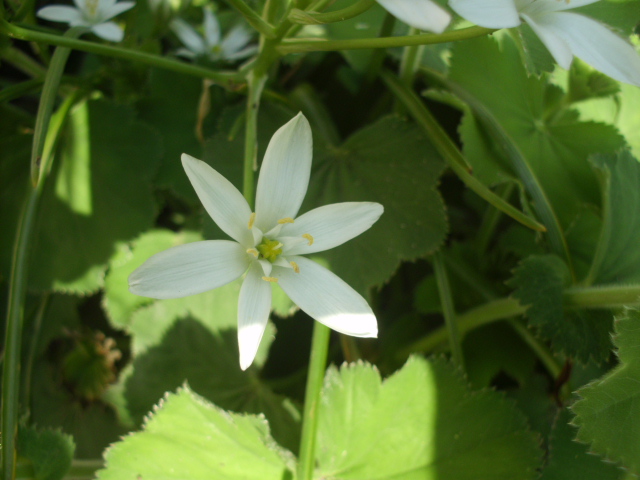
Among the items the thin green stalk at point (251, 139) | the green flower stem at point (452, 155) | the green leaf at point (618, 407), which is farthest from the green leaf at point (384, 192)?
the green leaf at point (618, 407)

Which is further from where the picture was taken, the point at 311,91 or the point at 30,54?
the point at 30,54

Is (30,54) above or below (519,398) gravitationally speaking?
above

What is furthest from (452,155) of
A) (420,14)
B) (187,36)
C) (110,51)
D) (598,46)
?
(187,36)

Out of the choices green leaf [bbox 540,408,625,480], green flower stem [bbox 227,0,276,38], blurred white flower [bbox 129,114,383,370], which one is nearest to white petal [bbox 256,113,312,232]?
blurred white flower [bbox 129,114,383,370]

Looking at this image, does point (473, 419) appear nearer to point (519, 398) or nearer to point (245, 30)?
point (519, 398)

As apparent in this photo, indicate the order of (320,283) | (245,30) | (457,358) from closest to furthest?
(320,283)
(457,358)
(245,30)

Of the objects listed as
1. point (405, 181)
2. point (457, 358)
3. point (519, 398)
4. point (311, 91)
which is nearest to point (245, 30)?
point (311, 91)

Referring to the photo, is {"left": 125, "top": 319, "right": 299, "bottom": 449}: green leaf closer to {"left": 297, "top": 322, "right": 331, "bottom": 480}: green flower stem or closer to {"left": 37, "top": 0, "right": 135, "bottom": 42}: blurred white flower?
{"left": 297, "top": 322, "right": 331, "bottom": 480}: green flower stem

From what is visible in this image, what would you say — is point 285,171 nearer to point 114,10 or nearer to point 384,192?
point 384,192
